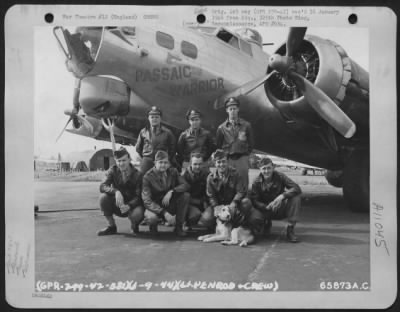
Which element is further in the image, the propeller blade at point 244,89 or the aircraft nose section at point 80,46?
the propeller blade at point 244,89

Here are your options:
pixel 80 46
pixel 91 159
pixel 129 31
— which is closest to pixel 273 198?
pixel 91 159

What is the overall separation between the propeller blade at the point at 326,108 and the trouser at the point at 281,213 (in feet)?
2.37

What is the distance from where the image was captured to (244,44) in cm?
320

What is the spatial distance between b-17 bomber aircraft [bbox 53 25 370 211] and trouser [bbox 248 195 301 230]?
0.48 metres

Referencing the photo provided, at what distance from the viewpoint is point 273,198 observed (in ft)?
9.73

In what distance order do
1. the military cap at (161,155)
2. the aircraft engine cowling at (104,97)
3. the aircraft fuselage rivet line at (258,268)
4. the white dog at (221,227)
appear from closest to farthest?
the aircraft fuselage rivet line at (258,268) → the white dog at (221,227) → the military cap at (161,155) → the aircraft engine cowling at (104,97)

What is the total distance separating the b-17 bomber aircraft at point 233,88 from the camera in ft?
9.87

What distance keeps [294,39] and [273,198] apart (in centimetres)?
137

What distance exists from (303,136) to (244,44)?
1062 mm

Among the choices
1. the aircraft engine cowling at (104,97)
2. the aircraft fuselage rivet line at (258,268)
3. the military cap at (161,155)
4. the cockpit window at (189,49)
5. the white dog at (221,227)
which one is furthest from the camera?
the cockpit window at (189,49)

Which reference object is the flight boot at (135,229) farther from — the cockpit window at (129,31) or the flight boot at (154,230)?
the cockpit window at (129,31)

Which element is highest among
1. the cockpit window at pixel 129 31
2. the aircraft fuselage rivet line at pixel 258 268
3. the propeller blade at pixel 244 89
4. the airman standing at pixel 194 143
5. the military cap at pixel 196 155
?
the cockpit window at pixel 129 31

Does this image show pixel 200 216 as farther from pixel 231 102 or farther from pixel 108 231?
pixel 231 102

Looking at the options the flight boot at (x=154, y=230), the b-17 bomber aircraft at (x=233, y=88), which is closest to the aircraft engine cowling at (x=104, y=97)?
the b-17 bomber aircraft at (x=233, y=88)
